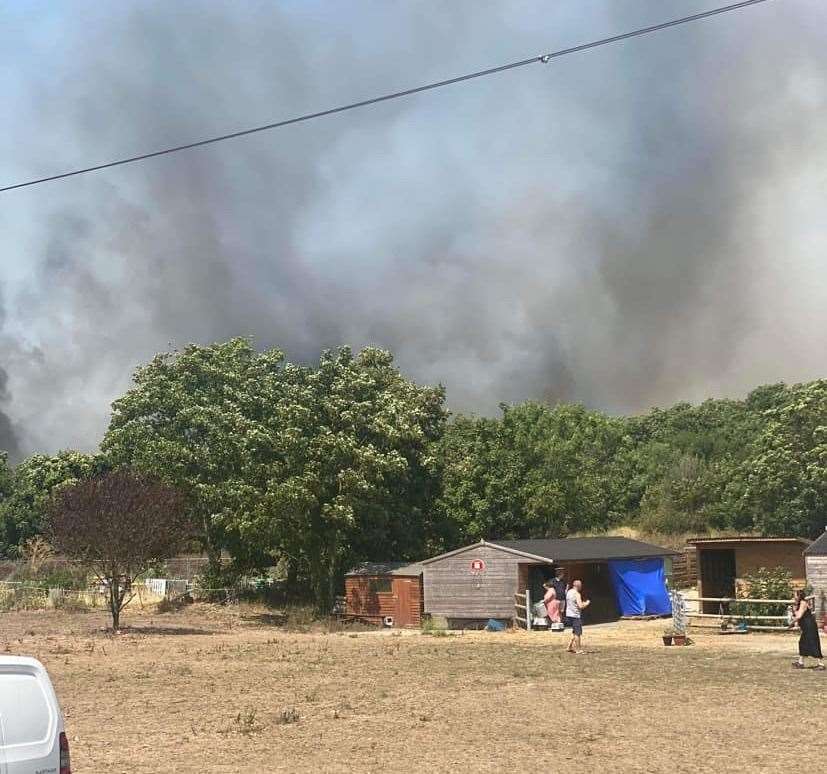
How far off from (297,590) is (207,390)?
1330 cm

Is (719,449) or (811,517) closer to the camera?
(811,517)

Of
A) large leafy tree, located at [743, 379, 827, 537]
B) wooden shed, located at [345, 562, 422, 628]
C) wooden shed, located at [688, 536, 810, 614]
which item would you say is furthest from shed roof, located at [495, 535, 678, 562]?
large leafy tree, located at [743, 379, 827, 537]

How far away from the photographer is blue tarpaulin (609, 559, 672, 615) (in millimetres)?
39938

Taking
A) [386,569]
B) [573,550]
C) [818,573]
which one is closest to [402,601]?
[386,569]

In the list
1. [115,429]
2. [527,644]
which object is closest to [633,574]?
[527,644]

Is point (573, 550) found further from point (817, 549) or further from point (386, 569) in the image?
point (817, 549)

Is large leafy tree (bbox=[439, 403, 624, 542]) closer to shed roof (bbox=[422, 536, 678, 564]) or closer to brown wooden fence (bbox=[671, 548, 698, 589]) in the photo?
brown wooden fence (bbox=[671, 548, 698, 589])

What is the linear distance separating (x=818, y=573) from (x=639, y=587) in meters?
9.82

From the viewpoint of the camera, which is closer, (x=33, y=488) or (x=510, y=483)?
(x=510, y=483)

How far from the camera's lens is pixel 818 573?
31.7 m

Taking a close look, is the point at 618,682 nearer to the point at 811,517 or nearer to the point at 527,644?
the point at 527,644

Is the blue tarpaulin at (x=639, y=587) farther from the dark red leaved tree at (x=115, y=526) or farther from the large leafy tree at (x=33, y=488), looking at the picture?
the large leafy tree at (x=33, y=488)

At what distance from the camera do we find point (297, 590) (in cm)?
4841

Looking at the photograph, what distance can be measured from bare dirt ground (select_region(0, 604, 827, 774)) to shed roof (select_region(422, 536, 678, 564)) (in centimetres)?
820
